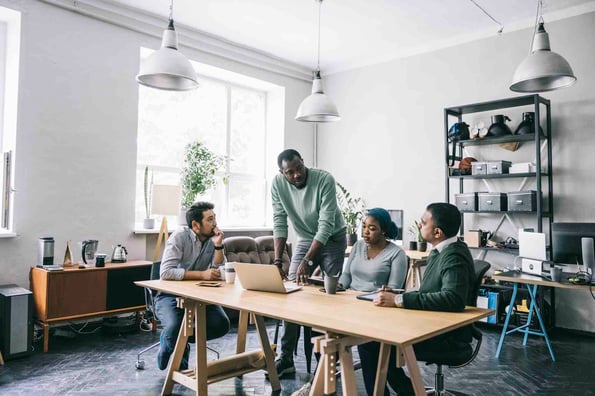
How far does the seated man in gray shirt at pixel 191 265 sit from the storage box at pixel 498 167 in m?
3.18

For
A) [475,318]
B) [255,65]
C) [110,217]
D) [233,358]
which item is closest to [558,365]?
[475,318]

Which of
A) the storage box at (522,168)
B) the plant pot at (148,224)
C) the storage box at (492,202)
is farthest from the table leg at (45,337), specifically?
the storage box at (522,168)

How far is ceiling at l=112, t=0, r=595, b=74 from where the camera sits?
4.85 meters

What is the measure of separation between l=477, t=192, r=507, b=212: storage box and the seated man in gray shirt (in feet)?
10.1

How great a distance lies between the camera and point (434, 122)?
595 cm

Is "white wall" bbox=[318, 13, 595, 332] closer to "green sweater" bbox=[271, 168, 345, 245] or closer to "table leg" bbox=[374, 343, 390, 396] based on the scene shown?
"green sweater" bbox=[271, 168, 345, 245]

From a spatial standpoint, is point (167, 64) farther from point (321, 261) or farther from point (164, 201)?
point (164, 201)

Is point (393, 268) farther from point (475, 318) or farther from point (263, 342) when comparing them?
point (263, 342)

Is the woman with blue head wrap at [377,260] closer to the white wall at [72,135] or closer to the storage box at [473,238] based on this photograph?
the storage box at [473,238]

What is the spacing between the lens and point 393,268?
9.02 ft

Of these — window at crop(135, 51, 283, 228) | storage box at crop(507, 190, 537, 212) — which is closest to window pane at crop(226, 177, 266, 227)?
window at crop(135, 51, 283, 228)

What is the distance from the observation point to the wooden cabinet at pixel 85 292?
13.1ft

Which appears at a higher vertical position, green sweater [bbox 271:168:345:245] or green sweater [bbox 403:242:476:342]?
green sweater [bbox 271:168:345:245]

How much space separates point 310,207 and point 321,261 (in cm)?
39
